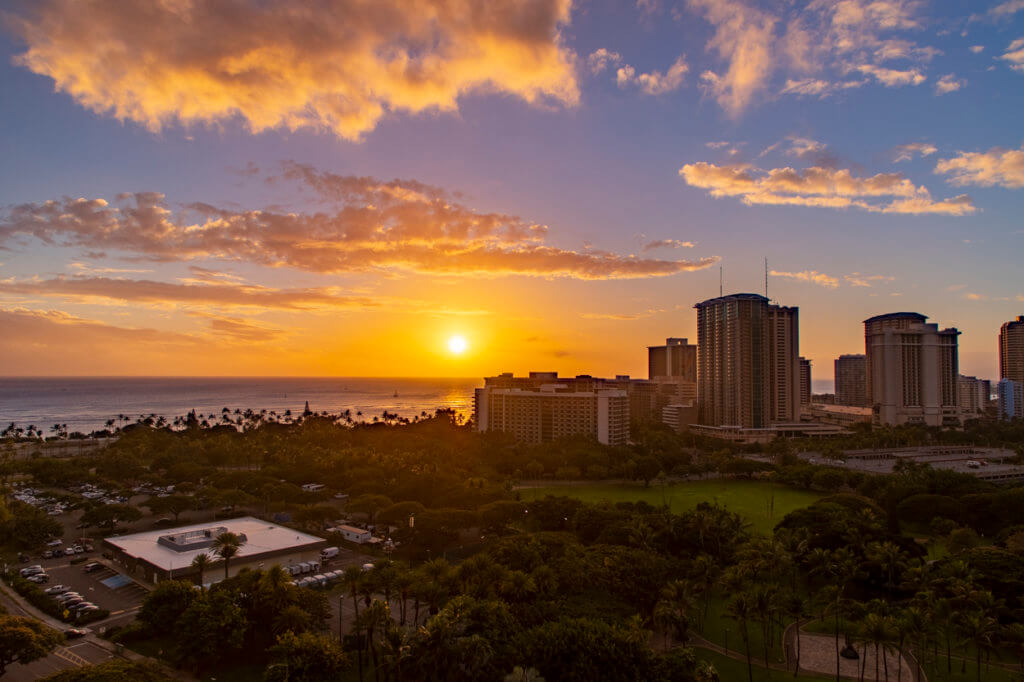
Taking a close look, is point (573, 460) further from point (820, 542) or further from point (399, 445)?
point (820, 542)

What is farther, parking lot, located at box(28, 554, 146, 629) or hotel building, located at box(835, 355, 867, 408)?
hotel building, located at box(835, 355, 867, 408)

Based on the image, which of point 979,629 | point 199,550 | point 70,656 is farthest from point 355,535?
point 979,629

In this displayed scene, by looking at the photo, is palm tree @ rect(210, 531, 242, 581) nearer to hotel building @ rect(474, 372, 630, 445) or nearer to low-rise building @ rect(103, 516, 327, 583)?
low-rise building @ rect(103, 516, 327, 583)

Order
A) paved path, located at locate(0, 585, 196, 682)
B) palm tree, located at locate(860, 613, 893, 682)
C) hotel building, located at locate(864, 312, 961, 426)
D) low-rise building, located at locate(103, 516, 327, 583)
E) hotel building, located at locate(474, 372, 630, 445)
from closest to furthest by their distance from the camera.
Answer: palm tree, located at locate(860, 613, 893, 682)
paved path, located at locate(0, 585, 196, 682)
low-rise building, located at locate(103, 516, 327, 583)
hotel building, located at locate(474, 372, 630, 445)
hotel building, located at locate(864, 312, 961, 426)

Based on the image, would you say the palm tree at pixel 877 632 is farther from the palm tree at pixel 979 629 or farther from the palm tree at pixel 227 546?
the palm tree at pixel 227 546

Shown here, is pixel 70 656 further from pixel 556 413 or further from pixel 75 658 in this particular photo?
pixel 556 413

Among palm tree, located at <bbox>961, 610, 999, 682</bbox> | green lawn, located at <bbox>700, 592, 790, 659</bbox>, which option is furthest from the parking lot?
palm tree, located at <bbox>961, 610, 999, 682</bbox>

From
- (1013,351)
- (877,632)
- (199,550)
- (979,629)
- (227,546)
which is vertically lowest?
(199,550)

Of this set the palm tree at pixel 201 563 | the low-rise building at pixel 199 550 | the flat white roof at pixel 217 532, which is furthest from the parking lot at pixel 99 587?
the palm tree at pixel 201 563
